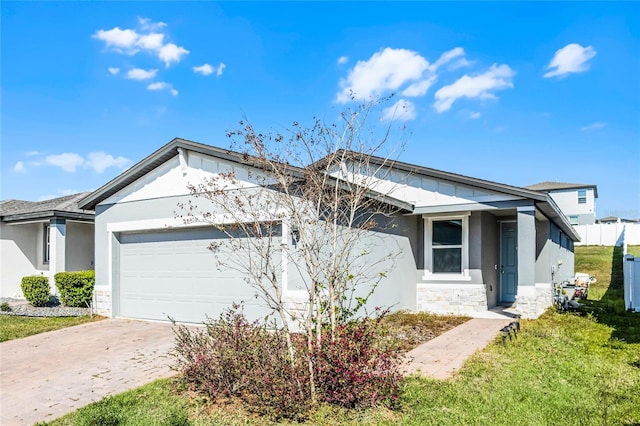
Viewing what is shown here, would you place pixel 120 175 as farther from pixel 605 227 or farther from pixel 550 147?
pixel 605 227

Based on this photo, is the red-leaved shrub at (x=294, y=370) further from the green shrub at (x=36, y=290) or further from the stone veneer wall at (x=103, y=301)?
the green shrub at (x=36, y=290)

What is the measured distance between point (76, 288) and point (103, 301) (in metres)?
2.41

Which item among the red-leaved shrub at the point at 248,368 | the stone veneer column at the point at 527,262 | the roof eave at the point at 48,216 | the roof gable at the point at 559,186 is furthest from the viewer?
the roof gable at the point at 559,186

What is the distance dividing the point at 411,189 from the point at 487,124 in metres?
4.67

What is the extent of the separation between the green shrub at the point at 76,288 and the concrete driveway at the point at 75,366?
3.16 m

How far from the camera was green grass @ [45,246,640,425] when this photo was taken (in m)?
4.99

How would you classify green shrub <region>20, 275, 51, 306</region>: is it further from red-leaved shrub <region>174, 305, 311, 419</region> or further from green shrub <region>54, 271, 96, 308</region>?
red-leaved shrub <region>174, 305, 311, 419</region>

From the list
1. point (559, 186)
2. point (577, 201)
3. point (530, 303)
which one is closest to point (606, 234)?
point (577, 201)

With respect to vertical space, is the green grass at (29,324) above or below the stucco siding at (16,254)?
below

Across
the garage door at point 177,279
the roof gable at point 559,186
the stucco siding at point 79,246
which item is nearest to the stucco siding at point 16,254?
the stucco siding at point 79,246

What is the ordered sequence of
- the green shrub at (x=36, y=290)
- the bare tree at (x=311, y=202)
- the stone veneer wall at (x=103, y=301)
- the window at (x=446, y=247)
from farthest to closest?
1. the green shrub at (x=36, y=290)
2. the stone veneer wall at (x=103, y=301)
3. the window at (x=446, y=247)
4. the bare tree at (x=311, y=202)

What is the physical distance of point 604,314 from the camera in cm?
1229

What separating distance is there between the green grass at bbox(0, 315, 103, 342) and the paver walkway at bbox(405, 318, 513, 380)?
947cm

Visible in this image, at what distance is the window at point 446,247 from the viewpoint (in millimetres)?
12797
